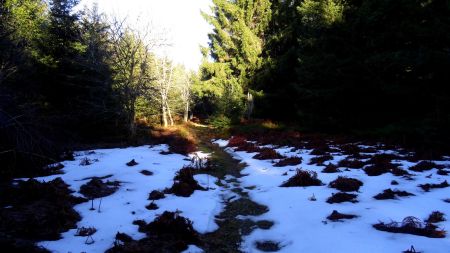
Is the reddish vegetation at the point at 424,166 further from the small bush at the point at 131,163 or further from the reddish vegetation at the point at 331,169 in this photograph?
the small bush at the point at 131,163

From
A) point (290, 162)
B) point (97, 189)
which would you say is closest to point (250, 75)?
point (290, 162)

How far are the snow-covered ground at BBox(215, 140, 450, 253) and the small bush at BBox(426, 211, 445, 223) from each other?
106 mm

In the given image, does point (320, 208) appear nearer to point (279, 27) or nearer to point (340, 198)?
point (340, 198)

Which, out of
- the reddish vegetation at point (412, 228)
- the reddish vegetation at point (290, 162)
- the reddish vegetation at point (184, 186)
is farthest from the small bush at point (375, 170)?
the reddish vegetation at point (184, 186)

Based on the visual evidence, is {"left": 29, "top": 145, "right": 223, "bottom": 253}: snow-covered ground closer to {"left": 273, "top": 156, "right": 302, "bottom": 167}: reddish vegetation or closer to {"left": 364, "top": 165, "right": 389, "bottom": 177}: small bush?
{"left": 273, "top": 156, "right": 302, "bottom": 167}: reddish vegetation

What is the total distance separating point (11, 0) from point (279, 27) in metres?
21.6

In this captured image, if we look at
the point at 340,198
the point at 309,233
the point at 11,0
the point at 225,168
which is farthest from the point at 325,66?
the point at 11,0

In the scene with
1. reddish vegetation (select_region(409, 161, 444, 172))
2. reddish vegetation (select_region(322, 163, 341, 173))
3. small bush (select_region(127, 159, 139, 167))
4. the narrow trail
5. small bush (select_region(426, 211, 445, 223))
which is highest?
reddish vegetation (select_region(409, 161, 444, 172))

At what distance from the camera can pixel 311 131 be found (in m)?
20.7

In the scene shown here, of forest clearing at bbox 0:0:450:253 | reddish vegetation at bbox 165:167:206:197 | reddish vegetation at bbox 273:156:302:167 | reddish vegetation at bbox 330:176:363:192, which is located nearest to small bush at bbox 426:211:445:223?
forest clearing at bbox 0:0:450:253

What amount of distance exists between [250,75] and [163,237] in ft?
89.8

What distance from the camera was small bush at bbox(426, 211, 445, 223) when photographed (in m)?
5.97

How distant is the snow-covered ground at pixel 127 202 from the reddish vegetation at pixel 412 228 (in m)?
3.23

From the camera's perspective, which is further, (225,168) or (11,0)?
(11,0)
